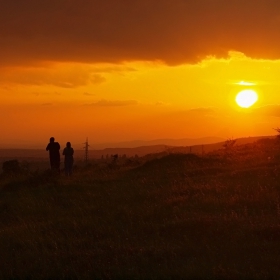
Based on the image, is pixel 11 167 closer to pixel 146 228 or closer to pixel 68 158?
pixel 68 158

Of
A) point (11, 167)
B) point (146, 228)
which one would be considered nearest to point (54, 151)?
point (11, 167)

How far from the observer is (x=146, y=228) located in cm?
1268

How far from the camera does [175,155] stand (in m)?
29.0

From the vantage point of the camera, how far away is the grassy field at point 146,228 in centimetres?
975

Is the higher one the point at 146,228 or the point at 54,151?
the point at 54,151

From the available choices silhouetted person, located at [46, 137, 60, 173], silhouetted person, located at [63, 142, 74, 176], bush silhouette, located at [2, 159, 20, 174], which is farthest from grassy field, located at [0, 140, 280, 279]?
bush silhouette, located at [2, 159, 20, 174]

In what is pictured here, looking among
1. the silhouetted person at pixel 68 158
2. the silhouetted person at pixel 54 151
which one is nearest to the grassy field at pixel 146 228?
the silhouetted person at pixel 54 151

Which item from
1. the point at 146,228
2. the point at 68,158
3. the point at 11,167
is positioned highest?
the point at 68,158

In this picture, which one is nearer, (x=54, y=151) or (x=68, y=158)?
(x=54, y=151)

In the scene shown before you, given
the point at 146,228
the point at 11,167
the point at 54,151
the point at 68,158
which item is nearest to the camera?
the point at 146,228

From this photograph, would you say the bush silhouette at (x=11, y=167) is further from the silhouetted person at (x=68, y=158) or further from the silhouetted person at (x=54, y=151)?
the silhouetted person at (x=54, y=151)

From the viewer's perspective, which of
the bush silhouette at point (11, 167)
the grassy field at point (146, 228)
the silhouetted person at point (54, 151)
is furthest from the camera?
the bush silhouette at point (11, 167)

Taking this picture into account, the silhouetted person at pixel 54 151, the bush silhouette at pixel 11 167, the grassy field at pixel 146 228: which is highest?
the silhouetted person at pixel 54 151

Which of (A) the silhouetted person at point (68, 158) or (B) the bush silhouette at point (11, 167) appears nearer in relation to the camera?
→ (A) the silhouetted person at point (68, 158)
